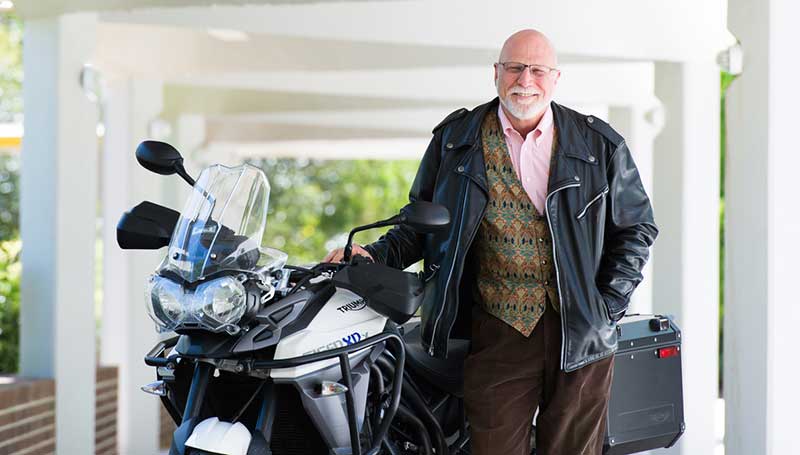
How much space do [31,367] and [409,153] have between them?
11936mm

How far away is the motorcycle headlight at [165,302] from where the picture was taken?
2.45 m

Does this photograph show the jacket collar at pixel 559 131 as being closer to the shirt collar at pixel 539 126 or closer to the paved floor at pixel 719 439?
the shirt collar at pixel 539 126

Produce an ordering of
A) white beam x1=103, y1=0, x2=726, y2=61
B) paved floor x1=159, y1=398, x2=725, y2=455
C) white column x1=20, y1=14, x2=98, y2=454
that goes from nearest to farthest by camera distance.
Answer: white column x1=20, y1=14, x2=98, y2=454
paved floor x1=159, y1=398, x2=725, y2=455
white beam x1=103, y1=0, x2=726, y2=61

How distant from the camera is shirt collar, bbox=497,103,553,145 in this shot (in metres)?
3.11

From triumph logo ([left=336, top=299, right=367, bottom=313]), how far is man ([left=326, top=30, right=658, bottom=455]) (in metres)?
0.34

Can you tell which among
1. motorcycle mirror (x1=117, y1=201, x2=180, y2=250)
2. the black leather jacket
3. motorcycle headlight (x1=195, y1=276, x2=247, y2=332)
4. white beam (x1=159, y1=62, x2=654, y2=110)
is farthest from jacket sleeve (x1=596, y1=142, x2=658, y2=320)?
white beam (x1=159, y1=62, x2=654, y2=110)

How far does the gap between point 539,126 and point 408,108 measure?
7639mm

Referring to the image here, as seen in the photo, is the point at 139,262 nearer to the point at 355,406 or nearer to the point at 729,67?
the point at 729,67

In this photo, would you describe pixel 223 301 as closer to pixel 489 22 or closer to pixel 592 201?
pixel 592 201

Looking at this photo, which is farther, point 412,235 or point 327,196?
point 327,196

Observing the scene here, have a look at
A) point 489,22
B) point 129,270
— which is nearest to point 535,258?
point 489,22

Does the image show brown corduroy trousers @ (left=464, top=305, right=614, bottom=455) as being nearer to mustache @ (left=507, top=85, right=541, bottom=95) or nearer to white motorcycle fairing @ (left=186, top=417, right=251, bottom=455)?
mustache @ (left=507, top=85, right=541, bottom=95)

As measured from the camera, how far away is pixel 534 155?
3.10 meters

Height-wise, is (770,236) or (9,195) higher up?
(9,195)
